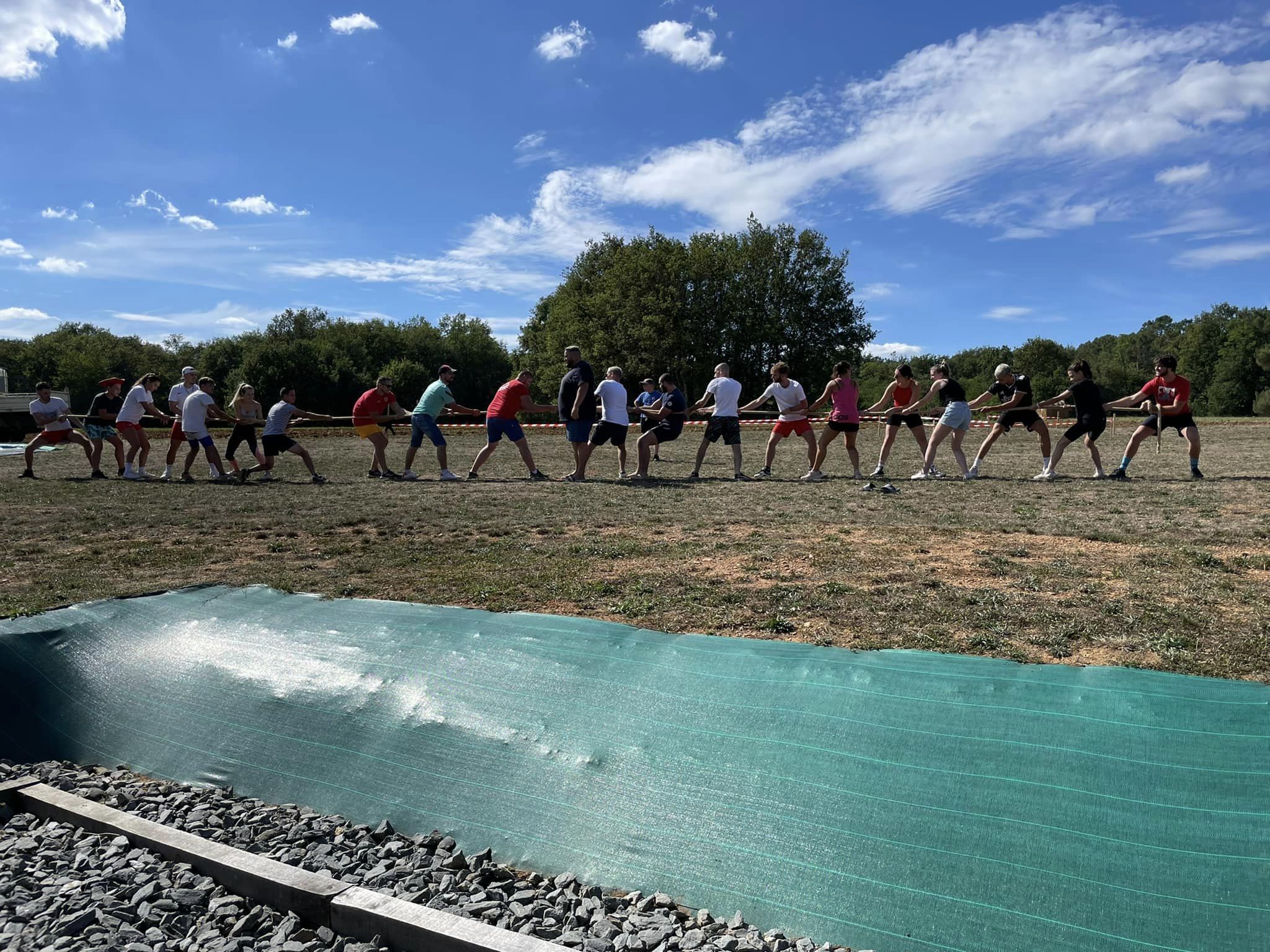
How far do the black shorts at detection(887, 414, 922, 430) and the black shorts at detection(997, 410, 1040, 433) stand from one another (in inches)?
48.7

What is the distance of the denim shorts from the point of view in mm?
12711

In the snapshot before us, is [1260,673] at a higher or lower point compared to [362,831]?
higher

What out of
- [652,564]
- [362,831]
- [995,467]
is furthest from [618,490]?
[362,831]

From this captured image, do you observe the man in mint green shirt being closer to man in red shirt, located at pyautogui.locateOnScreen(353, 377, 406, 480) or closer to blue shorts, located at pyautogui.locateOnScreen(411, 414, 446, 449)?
blue shorts, located at pyautogui.locateOnScreen(411, 414, 446, 449)

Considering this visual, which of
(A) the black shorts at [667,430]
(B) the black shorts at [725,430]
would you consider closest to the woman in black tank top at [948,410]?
(B) the black shorts at [725,430]

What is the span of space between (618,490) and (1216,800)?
9.66m

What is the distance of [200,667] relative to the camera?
186 inches

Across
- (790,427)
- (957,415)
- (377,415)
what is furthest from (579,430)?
(957,415)

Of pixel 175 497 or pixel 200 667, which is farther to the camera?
pixel 175 497

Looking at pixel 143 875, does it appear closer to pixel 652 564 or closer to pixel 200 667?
pixel 200 667

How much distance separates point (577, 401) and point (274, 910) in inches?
409

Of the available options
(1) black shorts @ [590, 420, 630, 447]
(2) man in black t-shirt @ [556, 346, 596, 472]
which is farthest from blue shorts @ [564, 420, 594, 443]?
(1) black shorts @ [590, 420, 630, 447]

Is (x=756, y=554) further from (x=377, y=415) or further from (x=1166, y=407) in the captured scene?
(x=377, y=415)

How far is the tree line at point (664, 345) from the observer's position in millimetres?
53031
